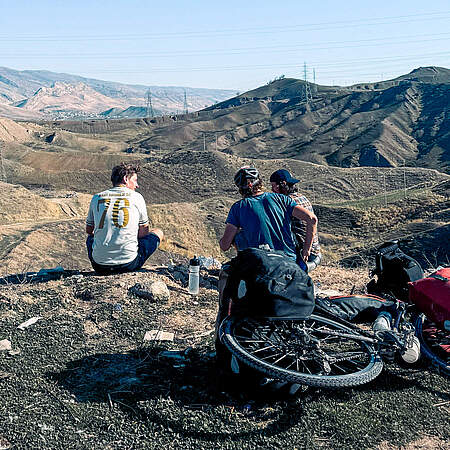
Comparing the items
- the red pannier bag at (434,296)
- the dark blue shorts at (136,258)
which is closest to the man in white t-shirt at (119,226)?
the dark blue shorts at (136,258)

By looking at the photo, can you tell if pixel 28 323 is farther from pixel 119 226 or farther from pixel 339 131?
pixel 339 131

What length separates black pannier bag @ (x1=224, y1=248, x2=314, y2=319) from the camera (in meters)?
3.53

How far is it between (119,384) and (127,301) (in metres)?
1.79

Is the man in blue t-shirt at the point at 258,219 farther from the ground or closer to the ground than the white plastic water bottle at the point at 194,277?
farther from the ground

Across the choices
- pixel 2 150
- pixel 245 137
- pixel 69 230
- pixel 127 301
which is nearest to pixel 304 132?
pixel 245 137

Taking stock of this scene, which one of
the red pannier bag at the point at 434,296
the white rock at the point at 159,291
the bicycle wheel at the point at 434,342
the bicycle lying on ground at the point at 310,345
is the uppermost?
the red pannier bag at the point at 434,296

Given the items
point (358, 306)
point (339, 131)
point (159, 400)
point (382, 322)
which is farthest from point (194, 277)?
point (339, 131)

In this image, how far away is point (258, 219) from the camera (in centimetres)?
458

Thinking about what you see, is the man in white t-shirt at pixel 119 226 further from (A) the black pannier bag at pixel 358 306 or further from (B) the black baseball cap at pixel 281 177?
(A) the black pannier bag at pixel 358 306

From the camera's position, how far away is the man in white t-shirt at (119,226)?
6312 mm

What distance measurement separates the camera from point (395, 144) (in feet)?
157

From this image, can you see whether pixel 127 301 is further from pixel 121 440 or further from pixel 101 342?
pixel 121 440

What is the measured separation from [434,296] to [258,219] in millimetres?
1709

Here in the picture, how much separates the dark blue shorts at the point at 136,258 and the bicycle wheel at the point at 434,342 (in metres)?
3.68
